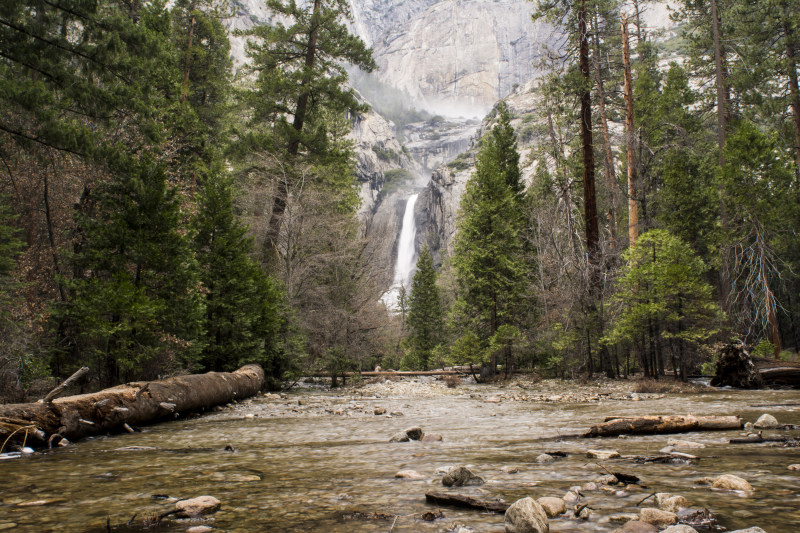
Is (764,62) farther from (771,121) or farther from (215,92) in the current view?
(215,92)

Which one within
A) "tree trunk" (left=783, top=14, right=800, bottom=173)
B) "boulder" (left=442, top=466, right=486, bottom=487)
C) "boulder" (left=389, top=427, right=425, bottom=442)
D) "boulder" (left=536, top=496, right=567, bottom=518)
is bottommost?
"boulder" (left=389, top=427, right=425, bottom=442)

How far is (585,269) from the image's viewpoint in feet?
44.0

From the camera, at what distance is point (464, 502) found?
2.28m

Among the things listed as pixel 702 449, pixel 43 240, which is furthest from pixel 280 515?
pixel 43 240

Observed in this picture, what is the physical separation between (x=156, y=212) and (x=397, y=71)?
621 feet

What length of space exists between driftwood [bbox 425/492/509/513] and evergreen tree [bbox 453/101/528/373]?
1622cm

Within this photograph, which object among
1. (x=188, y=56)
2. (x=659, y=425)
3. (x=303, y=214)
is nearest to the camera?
(x=659, y=425)

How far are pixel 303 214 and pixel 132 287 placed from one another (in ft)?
37.5

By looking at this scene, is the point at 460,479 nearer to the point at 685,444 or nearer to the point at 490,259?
the point at 685,444

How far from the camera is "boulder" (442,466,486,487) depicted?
108 inches

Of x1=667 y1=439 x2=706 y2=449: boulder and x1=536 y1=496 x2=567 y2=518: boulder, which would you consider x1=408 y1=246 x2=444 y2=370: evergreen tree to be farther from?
x1=536 y1=496 x2=567 y2=518: boulder

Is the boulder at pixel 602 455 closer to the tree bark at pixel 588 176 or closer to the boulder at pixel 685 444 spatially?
the boulder at pixel 685 444

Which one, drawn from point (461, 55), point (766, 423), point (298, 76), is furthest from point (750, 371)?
point (461, 55)

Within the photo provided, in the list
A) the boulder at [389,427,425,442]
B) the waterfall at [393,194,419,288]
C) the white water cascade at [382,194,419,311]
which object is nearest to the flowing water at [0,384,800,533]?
the boulder at [389,427,425,442]
